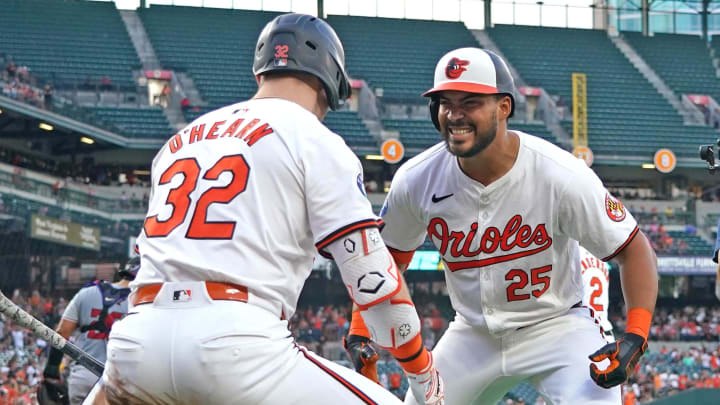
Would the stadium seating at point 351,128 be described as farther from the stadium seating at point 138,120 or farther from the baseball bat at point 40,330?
the baseball bat at point 40,330

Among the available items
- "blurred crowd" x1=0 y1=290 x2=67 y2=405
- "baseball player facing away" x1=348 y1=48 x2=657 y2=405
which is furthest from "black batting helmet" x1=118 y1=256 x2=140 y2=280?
"blurred crowd" x1=0 y1=290 x2=67 y2=405

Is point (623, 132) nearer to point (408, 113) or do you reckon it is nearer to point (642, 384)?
point (408, 113)

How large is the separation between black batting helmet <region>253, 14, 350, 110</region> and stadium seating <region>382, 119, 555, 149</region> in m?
31.1

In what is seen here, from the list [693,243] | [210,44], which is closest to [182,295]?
[693,243]

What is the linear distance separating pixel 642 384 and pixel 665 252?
9.82 meters

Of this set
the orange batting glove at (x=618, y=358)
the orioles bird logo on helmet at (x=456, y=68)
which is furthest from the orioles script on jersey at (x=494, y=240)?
the orioles bird logo on helmet at (x=456, y=68)

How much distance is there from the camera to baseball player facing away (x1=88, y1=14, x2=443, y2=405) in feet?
10.1

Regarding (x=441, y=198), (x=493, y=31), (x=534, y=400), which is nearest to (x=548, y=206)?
(x=441, y=198)

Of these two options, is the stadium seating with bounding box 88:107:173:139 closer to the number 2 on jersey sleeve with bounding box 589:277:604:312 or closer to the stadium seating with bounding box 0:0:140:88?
the stadium seating with bounding box 0:0:140:88

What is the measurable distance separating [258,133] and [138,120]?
3044 cm

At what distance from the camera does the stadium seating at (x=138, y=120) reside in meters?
32.3

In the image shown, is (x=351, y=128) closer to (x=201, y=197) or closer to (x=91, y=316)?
(x=91, y=316)

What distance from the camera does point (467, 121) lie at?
4.86 meters

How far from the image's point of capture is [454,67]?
4871 mm
